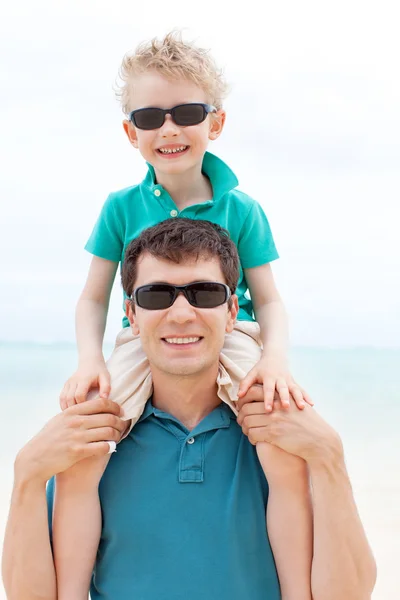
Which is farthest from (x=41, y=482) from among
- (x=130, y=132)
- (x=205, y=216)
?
(x=130, y=132)

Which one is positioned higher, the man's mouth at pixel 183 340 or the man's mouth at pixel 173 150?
the man's mouth at pixel 173 150

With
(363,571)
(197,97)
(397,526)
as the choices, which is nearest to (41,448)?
(363,571)

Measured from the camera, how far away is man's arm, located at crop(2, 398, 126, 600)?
307 centimetres

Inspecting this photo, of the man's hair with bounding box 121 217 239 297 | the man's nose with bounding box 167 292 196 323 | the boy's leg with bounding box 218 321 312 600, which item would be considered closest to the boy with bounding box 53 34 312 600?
the boy's leg with bounding box 218 321 312 600

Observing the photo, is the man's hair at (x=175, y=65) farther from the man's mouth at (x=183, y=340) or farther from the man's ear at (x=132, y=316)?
the man's mouth at (x=183, y=340)

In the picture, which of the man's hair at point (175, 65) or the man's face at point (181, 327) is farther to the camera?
the man's hair at point (175, 65)

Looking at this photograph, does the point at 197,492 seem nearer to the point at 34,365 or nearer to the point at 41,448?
the point at 41,448

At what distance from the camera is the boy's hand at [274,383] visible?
313 centimetres

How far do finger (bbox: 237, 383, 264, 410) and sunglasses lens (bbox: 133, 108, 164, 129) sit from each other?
132 centimetres

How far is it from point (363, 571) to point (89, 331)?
5.53 ft

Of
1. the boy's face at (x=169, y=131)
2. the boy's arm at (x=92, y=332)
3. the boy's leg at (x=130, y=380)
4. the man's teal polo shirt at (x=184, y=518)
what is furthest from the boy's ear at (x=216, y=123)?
the man's teal polo shirt at (x=184, y=518)

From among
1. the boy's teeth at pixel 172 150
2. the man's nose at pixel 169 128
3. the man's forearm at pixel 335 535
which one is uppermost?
the man's nose at pixel 169 128

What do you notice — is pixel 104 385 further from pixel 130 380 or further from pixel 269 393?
pixel 269 393

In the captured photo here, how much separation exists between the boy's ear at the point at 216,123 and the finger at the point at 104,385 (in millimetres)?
1340
